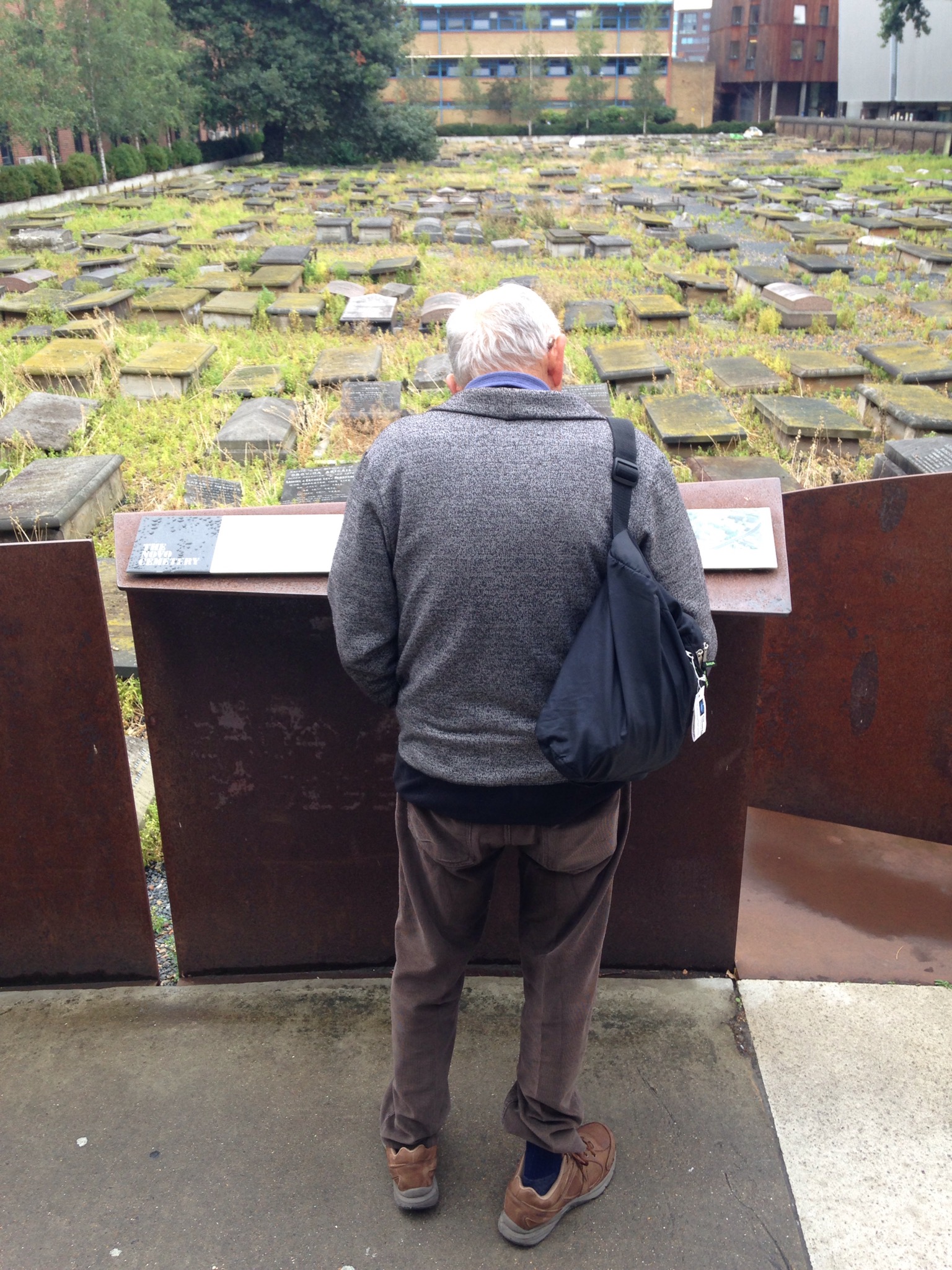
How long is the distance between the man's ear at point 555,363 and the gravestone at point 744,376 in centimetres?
680

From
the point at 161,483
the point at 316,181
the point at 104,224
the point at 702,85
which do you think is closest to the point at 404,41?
the point at 316,181

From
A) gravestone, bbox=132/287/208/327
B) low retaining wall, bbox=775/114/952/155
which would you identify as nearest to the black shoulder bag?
gravestone, bbox=132/287/208/327

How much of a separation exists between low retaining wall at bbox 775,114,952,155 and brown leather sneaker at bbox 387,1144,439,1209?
3833 cm

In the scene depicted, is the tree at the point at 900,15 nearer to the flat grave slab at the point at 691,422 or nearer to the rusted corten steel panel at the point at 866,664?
the flat grave slab at the point at 691,422

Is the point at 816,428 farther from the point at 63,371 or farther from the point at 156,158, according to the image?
the point at 156,158

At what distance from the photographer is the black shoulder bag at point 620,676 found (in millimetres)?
1590

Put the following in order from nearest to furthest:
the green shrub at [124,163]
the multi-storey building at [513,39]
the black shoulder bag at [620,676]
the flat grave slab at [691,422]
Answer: the black shoulder bag at [620,676], the flat grave slab at [691,422], the green shrub at [124,163], the multi-storey building at [513,39]

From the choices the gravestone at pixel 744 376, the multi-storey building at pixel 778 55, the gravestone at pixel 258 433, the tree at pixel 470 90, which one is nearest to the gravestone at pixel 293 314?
the gravestone at pixel 258 433

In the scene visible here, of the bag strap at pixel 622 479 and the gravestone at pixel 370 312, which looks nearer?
the bag strap at pixel 622 479

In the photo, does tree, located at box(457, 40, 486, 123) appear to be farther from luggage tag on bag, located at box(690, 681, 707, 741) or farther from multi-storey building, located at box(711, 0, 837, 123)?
luggage tag on bag, located at box(690, 681, 707, 741)

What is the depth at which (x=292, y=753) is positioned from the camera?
2418 mm

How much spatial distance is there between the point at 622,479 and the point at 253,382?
697cm

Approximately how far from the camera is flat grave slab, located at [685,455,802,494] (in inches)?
217

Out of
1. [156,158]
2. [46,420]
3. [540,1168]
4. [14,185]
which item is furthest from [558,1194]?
[156,158]
